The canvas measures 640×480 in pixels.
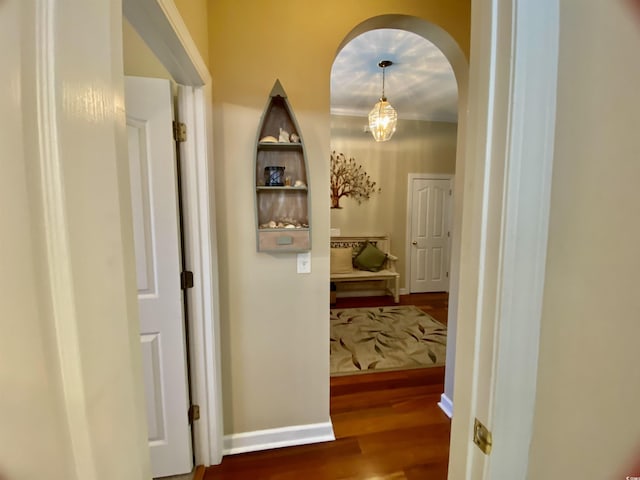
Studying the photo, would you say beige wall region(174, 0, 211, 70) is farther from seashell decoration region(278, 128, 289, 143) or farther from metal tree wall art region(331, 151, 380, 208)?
metal tree wall art region(331, 151, 380, 208)

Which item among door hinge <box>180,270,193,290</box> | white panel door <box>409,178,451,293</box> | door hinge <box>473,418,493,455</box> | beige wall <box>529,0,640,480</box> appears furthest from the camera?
white panel door <box>409,178,451,293</box>

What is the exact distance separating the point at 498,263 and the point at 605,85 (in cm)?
34

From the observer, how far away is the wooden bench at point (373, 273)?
4.37 meters

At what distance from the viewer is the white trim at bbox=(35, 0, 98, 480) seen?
0.31 metres

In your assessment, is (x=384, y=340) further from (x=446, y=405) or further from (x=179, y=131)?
(x=179, y=131)

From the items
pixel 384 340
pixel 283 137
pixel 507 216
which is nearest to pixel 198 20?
pixel 283 137

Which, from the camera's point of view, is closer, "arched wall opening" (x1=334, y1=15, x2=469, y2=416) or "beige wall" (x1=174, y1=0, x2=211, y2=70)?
"beige wall" (x1=174, y1=0, x2=211, y2=70)

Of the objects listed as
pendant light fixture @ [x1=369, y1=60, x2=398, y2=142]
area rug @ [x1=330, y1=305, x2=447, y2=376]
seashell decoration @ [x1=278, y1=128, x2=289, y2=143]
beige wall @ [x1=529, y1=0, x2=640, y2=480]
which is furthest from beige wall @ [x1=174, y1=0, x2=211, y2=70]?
area rug @ [x1=330, y1=305, x2=447, y2=376]

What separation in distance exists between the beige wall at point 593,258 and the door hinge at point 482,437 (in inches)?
4.3

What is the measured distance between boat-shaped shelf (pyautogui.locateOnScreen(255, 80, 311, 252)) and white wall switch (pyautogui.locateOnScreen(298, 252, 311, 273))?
0.22ft

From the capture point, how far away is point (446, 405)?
6.97 ft

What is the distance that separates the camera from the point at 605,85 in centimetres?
47

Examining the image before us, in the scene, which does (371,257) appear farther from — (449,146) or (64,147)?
(64,147)

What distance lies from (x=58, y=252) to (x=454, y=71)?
90.1 inches
